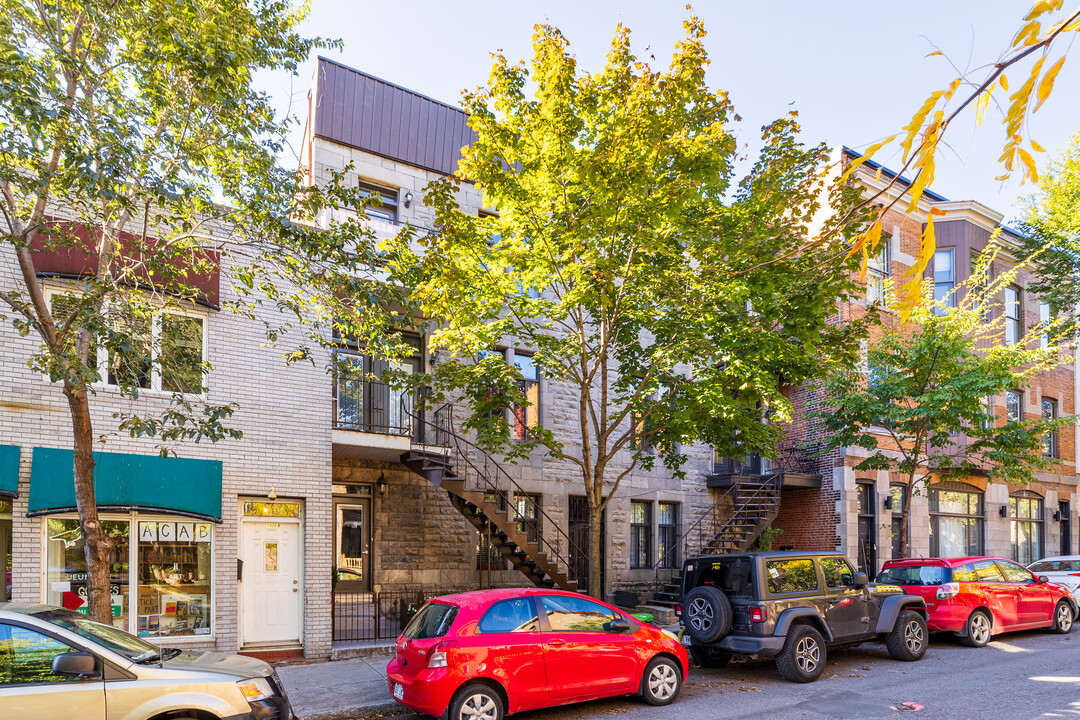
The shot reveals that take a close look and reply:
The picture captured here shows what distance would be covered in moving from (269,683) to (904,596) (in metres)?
9.51

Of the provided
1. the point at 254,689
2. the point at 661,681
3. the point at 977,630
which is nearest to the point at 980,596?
the point at 977,630

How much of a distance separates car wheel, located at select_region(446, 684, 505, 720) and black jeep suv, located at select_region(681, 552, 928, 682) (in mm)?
3549

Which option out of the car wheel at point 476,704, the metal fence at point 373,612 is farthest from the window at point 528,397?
the car wheel at point 476,704

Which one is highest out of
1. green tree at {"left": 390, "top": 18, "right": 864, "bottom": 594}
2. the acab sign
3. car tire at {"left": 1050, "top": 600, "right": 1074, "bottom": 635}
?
green tree at {"left": 390, "top": 18, "right": 864, "bottom": 594}

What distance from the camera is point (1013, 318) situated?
26.9 metres

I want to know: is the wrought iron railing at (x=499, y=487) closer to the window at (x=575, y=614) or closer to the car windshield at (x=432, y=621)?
the window at (x=575, y=614)

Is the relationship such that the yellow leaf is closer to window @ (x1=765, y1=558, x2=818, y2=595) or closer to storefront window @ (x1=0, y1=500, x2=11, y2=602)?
window @ (x1=765, y1=558, x2=818, y2=595)

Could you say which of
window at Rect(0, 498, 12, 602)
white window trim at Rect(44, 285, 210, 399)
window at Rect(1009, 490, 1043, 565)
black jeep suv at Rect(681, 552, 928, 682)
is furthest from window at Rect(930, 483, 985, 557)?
window at Rect(0, 498, 12, 602)

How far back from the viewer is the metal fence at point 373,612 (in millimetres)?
13914

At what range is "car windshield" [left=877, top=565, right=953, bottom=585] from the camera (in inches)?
523

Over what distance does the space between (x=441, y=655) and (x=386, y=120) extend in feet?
39.7

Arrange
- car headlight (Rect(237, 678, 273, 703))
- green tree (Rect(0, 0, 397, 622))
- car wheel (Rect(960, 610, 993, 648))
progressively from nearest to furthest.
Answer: car headlight (Rect(237, 678, 273, 703)) → green tree (Rect(0, 0, 397, 622)) → car wheel (Rect(960, 610, 993, 648))

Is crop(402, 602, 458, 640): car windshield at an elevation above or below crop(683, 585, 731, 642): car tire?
above

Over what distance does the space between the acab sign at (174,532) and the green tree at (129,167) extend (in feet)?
4.32
